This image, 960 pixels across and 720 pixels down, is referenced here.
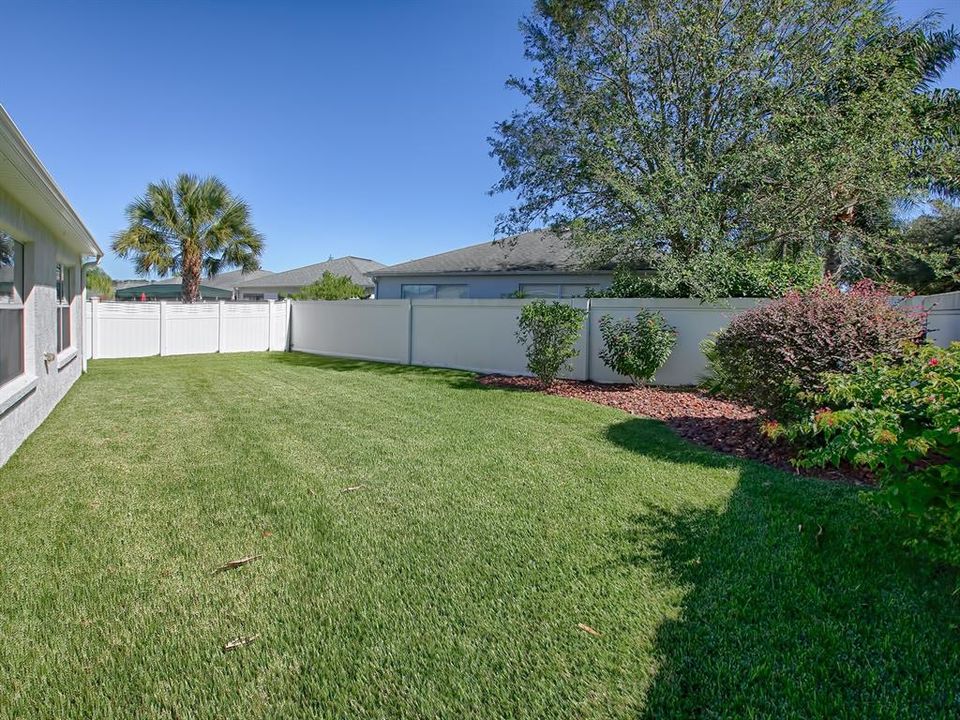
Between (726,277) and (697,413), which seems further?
(726,277)

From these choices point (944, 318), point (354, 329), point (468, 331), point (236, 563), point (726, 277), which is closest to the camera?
point (236, 563)

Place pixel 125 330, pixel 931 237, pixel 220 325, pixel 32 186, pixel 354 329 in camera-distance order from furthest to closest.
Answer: pixel 931 237
pixel 220 325
pixel 354 329
pixel 125 330
pixel 32 186

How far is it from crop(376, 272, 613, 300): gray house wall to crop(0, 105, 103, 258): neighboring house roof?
37.7 feet

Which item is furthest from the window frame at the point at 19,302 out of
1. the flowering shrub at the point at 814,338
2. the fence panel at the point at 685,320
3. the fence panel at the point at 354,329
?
the fence panel at the point at 685,320

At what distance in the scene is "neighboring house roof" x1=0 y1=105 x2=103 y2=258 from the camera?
350cm

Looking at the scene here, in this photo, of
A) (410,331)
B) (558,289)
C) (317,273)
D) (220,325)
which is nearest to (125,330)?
(220,325)

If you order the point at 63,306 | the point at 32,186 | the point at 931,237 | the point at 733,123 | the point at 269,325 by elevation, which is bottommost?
the point at 269,325

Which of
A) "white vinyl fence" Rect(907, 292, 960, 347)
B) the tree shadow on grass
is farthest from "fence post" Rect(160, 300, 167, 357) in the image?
"white vinyl fence" Rect(907, 292, 960, 347)

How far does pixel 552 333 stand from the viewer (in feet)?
29.6

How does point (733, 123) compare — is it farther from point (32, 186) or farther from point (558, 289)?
point (32, 186)

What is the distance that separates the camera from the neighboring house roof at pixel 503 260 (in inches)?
665

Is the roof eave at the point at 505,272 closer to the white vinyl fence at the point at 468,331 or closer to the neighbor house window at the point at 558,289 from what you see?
the neighbor house window at the point at 558,289

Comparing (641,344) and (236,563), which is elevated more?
(641,344)

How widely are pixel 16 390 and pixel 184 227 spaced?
47.6 feet
